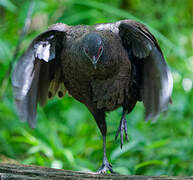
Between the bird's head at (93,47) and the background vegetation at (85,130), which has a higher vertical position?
the bird's head at (93,47)

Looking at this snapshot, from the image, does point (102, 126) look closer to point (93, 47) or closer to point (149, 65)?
point (149, 65)

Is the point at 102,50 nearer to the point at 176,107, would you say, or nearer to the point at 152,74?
the point at 152,74

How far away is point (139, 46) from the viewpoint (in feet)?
13.5

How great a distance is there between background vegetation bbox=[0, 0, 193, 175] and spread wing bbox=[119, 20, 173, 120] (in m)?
0.61

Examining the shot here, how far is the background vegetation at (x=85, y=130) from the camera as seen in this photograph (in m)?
5.35

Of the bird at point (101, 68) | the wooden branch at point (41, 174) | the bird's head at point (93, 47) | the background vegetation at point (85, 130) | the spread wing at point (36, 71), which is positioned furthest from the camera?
the background vegetation at point (85, 130)

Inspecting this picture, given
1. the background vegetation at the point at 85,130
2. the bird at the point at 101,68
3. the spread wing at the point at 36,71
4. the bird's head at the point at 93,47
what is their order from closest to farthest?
the bird's head at the point at 93,47 → the bird at the point at 101,68 → the spread wing at the point at 36,71 → the background vegetation at the point at 85,130

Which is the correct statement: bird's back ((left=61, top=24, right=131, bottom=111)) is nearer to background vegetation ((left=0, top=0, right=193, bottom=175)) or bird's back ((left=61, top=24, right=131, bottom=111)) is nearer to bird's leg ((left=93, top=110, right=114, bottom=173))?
bird's leg ((left=93, top=110, right=114, bottom=173))

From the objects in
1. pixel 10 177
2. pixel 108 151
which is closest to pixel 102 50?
pixel 10 177

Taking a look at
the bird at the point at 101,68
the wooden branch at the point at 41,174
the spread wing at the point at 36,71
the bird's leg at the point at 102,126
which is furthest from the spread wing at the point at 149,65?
the wooden branch at the point at 41,174

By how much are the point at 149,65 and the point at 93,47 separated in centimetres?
81

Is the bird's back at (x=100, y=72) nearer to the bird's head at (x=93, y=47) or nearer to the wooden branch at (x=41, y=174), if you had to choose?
the bird's head at (x=93, y=47)

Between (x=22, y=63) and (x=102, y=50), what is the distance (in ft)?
3.09

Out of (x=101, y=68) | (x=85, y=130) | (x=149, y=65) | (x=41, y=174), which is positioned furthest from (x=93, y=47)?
(x=85, y=130)
